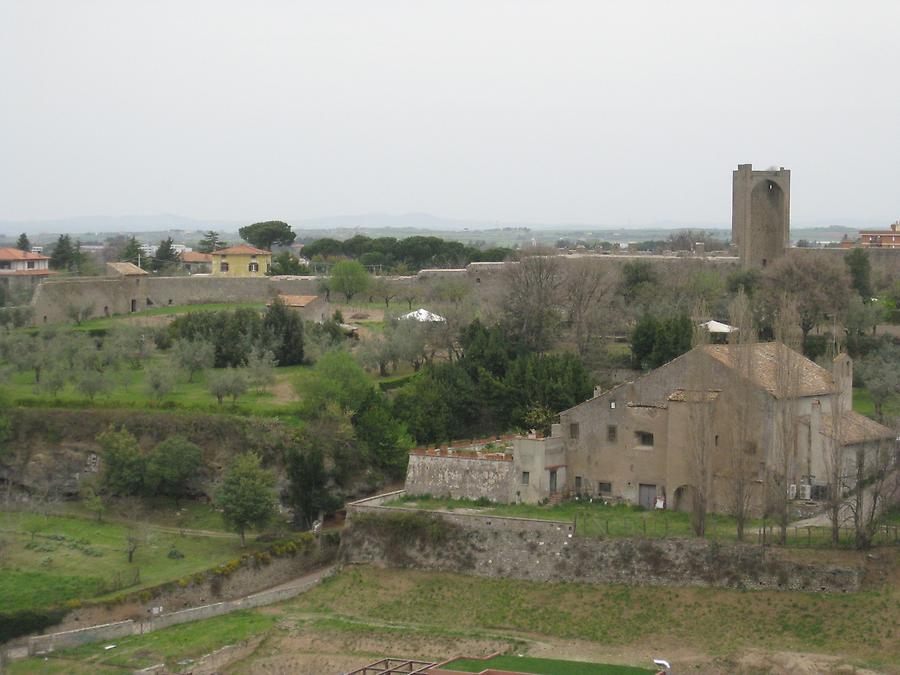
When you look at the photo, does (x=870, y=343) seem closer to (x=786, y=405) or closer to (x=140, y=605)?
(x=786, y=405)

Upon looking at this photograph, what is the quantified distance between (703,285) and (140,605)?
91.5 ft

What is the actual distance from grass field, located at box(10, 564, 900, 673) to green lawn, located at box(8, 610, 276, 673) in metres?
0.04

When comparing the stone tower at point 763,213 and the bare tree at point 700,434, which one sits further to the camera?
the stone tower at point 763,213

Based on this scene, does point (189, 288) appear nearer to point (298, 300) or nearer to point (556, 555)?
point (298, 300)

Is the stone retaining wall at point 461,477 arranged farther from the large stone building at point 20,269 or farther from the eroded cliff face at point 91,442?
the large stone building at point 20,269

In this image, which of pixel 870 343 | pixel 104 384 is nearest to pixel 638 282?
pixel 870 343

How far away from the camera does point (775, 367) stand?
108ft

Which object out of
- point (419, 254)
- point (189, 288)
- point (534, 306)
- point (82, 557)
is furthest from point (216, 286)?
point (82, 557)

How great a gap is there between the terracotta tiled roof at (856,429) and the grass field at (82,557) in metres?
14.3

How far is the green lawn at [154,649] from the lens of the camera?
Answer: 28766 mm

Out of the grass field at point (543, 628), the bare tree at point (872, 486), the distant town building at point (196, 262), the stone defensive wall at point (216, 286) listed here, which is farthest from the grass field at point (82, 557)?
the distant town building at point (196, 262)

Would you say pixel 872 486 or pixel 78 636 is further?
pixel 872 486

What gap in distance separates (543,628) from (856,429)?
9.03m

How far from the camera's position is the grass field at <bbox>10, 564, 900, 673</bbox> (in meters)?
28.1
